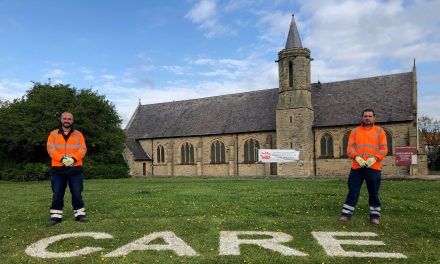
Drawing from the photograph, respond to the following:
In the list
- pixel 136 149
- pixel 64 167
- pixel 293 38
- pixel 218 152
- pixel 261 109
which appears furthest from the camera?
pixel 136 149

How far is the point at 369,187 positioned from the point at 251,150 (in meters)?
32.9

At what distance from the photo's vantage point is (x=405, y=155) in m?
32.1

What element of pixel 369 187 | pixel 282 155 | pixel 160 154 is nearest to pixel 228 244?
pixel 369 187

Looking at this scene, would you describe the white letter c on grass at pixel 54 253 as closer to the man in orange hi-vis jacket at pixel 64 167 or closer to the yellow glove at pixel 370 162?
the man in orange hi-vis jacket at pixel 64 167

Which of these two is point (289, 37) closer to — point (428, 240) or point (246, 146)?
point (246, 146)

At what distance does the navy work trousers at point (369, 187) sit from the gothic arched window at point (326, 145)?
29.8 m

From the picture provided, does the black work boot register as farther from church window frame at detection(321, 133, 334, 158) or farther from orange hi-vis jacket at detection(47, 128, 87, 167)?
church window frame at detection(321, 133, 334, 158)

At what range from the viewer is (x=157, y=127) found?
163 ft

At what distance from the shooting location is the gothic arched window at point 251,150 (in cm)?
4153

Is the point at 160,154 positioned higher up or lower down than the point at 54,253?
higher up

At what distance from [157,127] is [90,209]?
39.2 meters

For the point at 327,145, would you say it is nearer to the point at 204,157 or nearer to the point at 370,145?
the point at 204,157

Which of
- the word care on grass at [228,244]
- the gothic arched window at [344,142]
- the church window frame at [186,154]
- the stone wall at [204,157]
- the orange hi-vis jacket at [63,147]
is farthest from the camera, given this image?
the church window frame at [186,154]

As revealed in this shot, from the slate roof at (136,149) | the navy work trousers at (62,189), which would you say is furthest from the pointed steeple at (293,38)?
the navy work trousers at (62,189)
